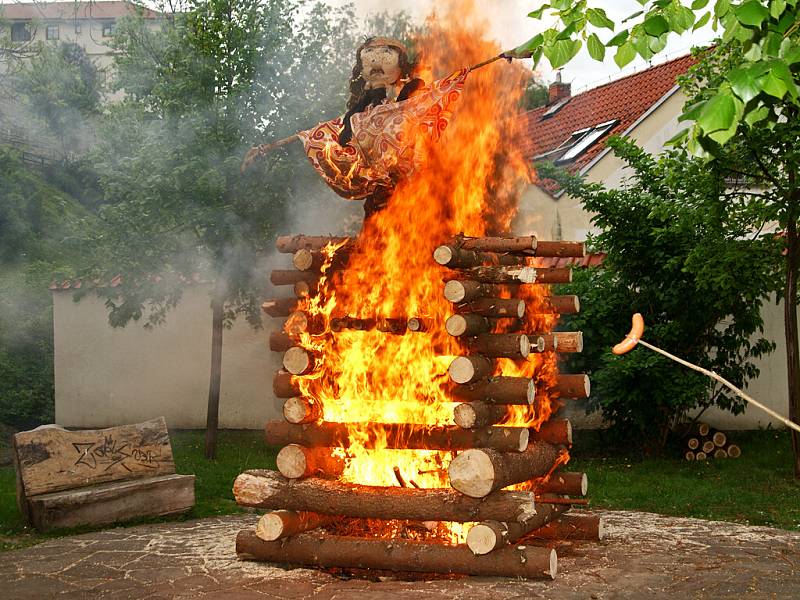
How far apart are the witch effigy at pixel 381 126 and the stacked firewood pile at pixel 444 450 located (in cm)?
54

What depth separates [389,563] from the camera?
628 centimetres

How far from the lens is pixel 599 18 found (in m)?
4.27

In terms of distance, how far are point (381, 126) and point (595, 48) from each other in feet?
8.79

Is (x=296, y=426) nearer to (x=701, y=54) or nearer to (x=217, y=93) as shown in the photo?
(x=217, y=93)

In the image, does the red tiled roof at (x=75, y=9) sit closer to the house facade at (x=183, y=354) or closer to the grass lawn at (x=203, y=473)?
the grass lawn at (x=203, y=473)

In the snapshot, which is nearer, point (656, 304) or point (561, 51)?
point (561, 51)

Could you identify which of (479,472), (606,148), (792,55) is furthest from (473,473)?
(606,148)

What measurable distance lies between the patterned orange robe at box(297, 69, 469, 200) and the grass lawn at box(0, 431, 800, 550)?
3902 mm

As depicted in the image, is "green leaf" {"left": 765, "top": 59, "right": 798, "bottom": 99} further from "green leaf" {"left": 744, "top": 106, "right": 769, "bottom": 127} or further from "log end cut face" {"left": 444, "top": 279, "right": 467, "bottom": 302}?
"log end cut face" {"left": 444, "top": 279, "right": 467, "bottom": 302}

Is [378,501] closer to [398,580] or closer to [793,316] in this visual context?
[398,580]

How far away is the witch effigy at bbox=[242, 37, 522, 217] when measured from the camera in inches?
267

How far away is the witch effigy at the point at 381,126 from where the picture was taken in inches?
267

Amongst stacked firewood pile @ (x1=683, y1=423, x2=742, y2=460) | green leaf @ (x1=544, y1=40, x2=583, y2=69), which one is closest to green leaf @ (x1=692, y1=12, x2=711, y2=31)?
green leaf @ (x1=544, y1=40, x2=583, y2=69)

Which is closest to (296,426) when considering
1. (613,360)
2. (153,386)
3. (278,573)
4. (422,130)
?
(278,573)
